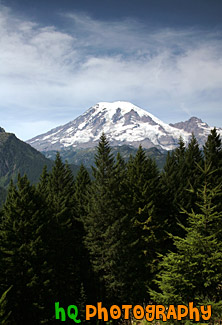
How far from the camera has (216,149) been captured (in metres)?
43.6

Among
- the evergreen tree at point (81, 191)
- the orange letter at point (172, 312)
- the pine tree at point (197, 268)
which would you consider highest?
the evergreen tree at point (81, 191)

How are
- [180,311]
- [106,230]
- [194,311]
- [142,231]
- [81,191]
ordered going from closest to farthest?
[194,311] < [180,311] < [106,230] < [142,231] < [81,191]

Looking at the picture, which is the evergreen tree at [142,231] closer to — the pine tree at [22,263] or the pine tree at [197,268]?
the pine tree at [22,263]

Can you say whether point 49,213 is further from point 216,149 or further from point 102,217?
point 216,149

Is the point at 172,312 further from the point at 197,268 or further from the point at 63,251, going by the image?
the point at 63,251

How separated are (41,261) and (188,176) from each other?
84.1ft

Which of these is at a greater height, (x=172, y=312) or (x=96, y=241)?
(x=96, y=241)

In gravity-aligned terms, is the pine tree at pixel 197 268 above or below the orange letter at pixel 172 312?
above

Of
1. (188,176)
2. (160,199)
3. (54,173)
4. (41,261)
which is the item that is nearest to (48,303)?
(41,261)

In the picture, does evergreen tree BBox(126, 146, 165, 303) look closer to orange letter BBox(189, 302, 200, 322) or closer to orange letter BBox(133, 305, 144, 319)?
orange letter BBox(133, 305, 144, 319)

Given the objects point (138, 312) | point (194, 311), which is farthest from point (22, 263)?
point (194, 311)

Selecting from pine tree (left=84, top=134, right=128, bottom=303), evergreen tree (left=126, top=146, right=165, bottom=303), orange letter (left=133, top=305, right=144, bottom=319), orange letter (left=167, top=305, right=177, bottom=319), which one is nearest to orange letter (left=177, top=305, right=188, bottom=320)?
orange letter (left=167, top=305, right=177, bottom=319)

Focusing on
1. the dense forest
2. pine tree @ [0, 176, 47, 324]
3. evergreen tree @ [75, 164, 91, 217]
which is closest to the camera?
pine tree @ [0, 176, 47, 324]

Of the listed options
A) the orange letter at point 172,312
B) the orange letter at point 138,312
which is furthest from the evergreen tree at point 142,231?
the orange letter at point 172,312
